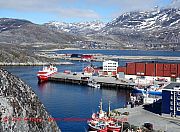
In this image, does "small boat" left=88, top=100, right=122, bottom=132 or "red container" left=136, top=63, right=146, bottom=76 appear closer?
"small boat" left=88, top=100, right=122, bottom=132

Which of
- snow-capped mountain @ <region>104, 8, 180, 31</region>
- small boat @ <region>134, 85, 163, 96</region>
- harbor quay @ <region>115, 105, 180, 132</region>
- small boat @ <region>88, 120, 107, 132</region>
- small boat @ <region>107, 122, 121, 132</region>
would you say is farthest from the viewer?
snow-capped mountain @ <region>104, 8, 180, 31</region>

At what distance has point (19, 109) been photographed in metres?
2.48

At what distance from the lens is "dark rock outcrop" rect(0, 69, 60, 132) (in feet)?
7.90

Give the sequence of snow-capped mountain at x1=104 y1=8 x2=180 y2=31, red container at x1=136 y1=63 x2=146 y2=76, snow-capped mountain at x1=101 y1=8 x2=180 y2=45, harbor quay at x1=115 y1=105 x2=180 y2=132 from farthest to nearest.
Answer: snow-capped mountain at x1=104 y1=8 x2=180 y2=31
snow-capped mountain at x1=101 y1=8 x2=180 y2=45
red container at x1=136 y1=63 x2=146 y2=76
harbor quay at x1=115 y1=105 x2=180 y2=132

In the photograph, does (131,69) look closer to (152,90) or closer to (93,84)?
(93,84)

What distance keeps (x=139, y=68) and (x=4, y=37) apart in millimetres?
86231

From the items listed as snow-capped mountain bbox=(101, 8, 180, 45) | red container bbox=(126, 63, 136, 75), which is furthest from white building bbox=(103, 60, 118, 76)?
snow-capped mountain bbox=(101, 8, 180, 45)

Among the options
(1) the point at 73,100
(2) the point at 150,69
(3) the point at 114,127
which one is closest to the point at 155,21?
(2) the point at 150,69

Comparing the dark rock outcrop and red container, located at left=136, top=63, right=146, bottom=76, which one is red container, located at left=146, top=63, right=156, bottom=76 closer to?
red container, located at left=136, top=63, right=146, bottom=76

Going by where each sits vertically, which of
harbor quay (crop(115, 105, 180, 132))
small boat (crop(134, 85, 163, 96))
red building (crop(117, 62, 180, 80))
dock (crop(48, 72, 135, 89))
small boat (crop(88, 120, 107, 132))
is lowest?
small boat (crop(88, 120, 107, 132))

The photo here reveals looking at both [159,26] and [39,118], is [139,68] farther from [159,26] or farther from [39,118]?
[159,26]

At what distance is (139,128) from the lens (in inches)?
458

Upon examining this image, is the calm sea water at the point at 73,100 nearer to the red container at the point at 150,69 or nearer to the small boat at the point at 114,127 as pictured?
the small boat at the point at 114,127

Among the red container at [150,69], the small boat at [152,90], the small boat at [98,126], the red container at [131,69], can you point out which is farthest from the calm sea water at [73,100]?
the red container at [150,69]
